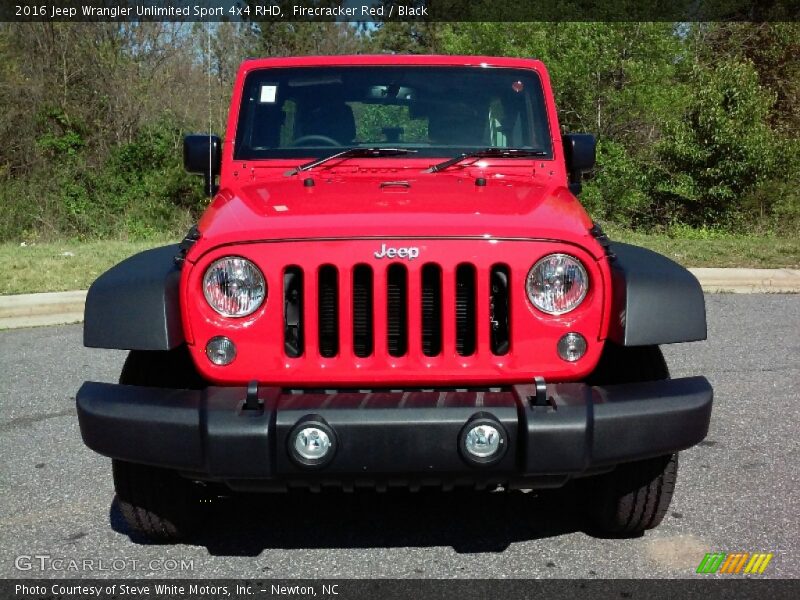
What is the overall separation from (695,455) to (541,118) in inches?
69.5

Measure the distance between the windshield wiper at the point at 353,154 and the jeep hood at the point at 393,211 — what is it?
0.63 feet

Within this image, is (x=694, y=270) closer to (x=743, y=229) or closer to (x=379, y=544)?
(x=379, y=544)

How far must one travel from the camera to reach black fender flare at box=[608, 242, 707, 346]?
10.3 ft

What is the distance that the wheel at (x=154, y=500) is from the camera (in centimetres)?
346

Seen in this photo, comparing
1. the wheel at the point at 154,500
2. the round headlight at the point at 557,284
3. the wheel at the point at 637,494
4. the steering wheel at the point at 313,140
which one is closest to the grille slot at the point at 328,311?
the round headlight at the point at 557,284

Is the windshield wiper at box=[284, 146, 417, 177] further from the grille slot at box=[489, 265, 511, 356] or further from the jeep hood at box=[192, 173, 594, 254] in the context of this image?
the grille slot at box=[489, 265, 511, 356]

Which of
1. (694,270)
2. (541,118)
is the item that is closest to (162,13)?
(694,270)

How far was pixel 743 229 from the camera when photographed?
1964 centimetres

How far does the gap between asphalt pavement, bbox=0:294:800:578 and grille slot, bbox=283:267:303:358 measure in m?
0.82

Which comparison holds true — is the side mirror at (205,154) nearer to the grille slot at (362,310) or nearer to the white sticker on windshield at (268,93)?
the white sticker on windshield at (268,93)

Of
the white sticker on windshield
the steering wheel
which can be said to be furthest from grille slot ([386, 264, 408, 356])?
the white sticker on windshield

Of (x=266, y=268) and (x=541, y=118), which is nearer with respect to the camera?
(x=266, y=268)

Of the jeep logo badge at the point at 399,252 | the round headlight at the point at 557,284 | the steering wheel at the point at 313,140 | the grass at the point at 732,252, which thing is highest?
the steering wheel at the point at 313,140

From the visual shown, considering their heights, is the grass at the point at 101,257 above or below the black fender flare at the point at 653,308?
below
